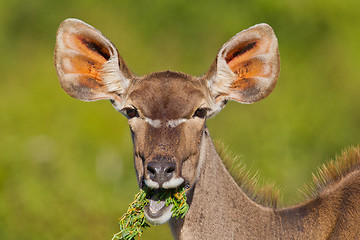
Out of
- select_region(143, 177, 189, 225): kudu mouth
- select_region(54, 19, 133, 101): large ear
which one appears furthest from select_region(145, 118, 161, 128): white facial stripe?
select_region(54, 19, 133, 101): large ear

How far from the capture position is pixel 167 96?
20.2ft

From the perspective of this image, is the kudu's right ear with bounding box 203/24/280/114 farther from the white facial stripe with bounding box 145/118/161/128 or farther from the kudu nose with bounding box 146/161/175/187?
the kudu nose with bounding box 146/161/175/187

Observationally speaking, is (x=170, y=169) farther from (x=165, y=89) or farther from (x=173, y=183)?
(x=165, y=89)

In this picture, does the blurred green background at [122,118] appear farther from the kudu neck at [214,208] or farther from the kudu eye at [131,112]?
the kudu eye at [131,112]

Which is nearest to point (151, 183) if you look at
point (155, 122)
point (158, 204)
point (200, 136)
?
point (158, 204)

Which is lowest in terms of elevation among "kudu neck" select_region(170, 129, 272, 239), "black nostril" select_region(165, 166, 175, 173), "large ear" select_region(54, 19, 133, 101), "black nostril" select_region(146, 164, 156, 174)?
"kudu neck" select_region(170, 129, 272, 239)

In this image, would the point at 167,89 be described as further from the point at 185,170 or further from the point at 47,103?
the point at 47,103

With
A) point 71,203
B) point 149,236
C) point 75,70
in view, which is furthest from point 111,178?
point 75,70

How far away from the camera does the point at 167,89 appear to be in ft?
20.4

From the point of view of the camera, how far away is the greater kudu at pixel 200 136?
6035 mm

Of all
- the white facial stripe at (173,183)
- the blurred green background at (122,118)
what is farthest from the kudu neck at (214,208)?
the blurred green background at (122,118)

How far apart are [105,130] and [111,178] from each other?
2.50m

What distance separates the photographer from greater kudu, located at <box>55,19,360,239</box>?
6035 mm

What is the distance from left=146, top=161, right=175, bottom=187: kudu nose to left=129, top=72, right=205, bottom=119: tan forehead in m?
0.43
